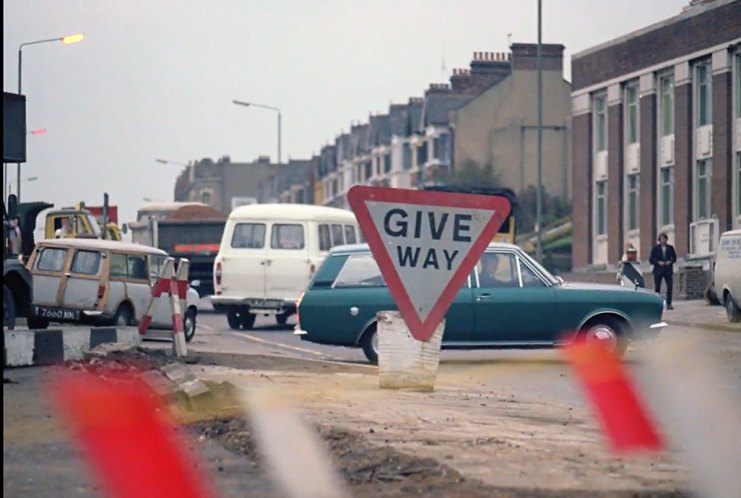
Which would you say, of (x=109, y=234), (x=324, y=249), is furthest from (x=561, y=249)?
(x=324, y=249)

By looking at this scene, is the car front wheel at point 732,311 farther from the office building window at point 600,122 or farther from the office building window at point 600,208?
the office building window at point 600,208

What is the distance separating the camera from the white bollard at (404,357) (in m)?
14.5

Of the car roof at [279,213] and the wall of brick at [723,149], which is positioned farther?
the wall of brick at [723,149]

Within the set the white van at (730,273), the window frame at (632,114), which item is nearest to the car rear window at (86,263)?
the white van at (730,273)

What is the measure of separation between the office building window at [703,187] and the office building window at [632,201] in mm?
5288

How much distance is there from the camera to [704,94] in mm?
49938

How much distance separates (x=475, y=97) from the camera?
8719 centimetres

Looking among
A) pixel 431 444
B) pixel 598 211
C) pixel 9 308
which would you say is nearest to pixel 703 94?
pixel 598 211

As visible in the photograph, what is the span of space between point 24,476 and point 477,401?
5.54m

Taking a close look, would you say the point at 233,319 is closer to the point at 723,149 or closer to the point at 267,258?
the point at 267,258

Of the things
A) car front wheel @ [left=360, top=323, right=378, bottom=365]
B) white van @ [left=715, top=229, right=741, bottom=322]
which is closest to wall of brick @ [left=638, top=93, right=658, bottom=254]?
white van @ [left=715, top=229, right=741, bottom=322]

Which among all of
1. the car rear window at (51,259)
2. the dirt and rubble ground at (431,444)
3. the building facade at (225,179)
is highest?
the building facade at (225,179)

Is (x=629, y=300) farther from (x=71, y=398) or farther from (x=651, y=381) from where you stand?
(x=71, y=398)

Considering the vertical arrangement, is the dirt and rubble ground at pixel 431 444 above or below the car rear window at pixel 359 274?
below
